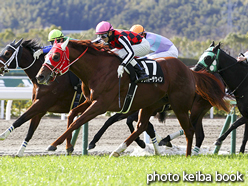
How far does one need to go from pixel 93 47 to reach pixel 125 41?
1.27 feet

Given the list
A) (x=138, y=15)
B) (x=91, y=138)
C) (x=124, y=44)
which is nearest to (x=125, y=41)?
(x=124, y=44)

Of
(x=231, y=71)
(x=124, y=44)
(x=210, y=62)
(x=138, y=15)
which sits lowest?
(x=138, y=15)

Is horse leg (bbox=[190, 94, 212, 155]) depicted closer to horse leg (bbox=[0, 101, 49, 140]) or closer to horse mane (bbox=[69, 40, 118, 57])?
horse mane (bbox=[69, 40, 118, 57])

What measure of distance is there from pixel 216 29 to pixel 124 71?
100 m

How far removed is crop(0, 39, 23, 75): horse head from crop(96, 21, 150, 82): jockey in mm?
1354

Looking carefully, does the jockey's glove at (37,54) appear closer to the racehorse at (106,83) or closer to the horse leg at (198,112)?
the racehorse at (106,83)

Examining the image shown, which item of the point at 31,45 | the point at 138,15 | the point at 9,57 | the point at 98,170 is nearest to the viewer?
the point at 98,170

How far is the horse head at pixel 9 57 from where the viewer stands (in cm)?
559

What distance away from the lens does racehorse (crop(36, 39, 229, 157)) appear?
14.8 ft

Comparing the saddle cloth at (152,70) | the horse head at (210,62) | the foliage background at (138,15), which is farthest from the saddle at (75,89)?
the foliage background at (138,15)

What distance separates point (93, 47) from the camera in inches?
192

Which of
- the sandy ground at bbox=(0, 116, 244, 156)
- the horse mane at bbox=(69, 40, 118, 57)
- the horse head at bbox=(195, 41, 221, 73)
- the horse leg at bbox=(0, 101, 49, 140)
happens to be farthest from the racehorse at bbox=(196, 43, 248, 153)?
the horse leg at bbox=(0, 101, 49, 140)

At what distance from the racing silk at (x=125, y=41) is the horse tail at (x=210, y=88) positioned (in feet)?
3.79

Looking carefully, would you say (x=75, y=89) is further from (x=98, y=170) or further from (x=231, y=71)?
(x=231, y=71)
